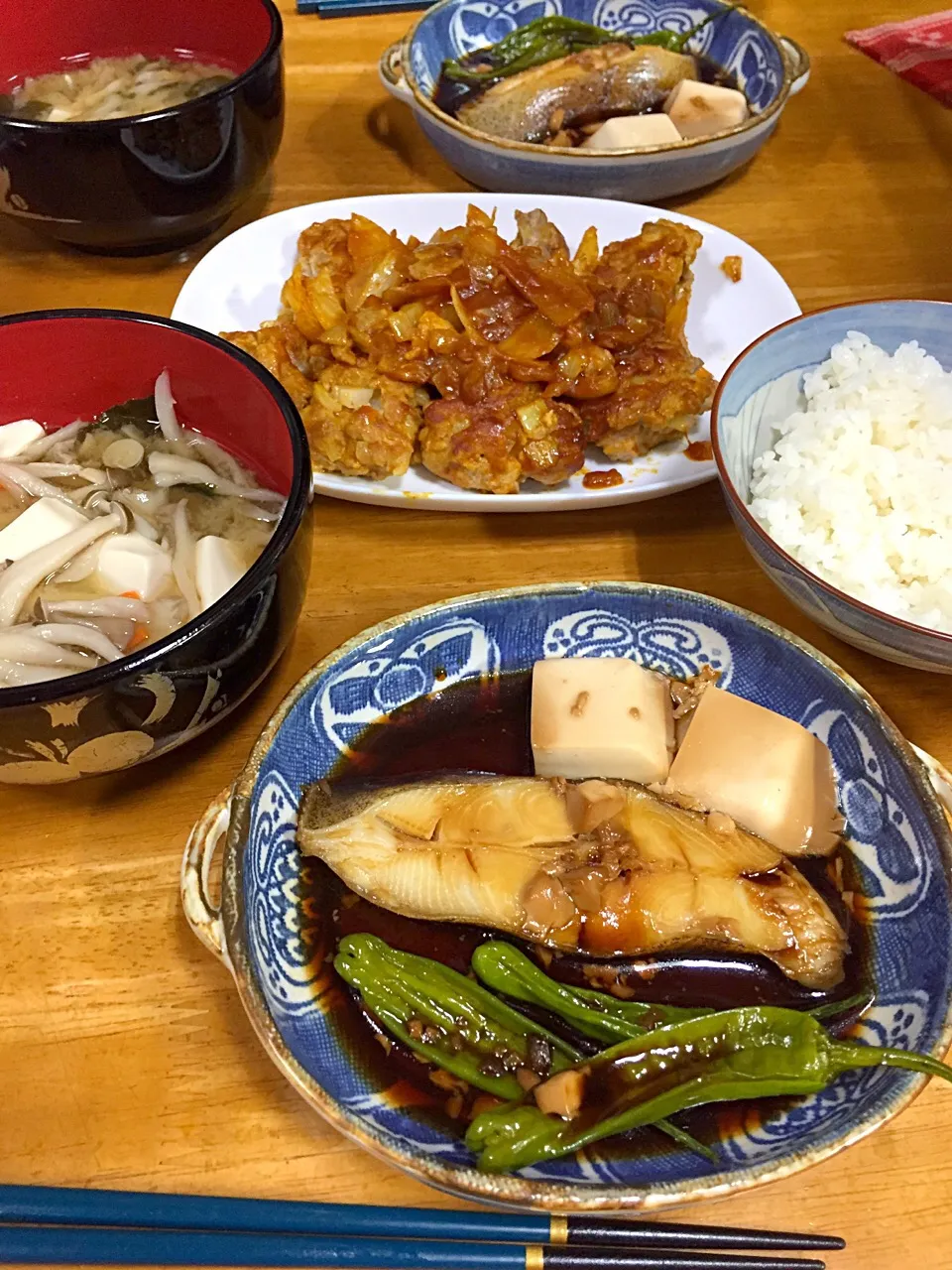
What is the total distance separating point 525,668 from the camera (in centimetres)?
156

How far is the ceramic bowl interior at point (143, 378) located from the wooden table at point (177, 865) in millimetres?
48

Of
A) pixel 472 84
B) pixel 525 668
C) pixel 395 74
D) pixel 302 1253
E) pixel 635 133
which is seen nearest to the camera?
pixel 302 1253

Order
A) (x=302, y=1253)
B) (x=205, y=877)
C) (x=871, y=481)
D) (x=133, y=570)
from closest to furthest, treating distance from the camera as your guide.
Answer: (x=302, y=1253) < (x=205, y=877) < (x=133, y=570) < (x=871, y=481)

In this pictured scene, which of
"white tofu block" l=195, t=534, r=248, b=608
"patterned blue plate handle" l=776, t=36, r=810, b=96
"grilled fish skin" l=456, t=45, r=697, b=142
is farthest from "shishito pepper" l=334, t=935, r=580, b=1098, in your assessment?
"patterned blue plate handle" l=776, t=36, r=810, b=96

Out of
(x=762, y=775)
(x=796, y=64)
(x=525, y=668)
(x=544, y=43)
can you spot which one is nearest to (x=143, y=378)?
(x=525, y=668)

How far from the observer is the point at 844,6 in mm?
3299

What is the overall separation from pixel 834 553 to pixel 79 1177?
137 cm

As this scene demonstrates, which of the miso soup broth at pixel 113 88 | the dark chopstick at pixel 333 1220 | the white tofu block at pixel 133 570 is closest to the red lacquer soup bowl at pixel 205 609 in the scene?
the white tofu block at pixel 133 570

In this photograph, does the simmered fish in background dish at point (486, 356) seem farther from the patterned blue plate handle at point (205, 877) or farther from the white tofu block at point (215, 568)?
the patterned blue plate handle at point (205, 877)

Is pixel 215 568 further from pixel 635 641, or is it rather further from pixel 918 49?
pixel 918 49

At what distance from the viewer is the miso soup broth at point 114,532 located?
1.36 metres

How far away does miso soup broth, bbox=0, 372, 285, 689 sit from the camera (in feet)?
4.47

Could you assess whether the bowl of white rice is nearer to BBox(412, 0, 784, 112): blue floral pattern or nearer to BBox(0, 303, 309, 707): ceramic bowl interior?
BBox(0, 303, 309, 707): ceramic bowl interior

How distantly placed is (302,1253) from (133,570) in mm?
922
